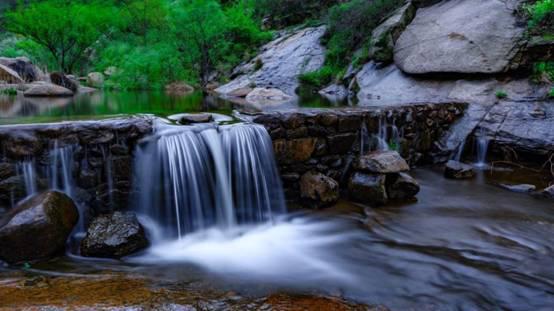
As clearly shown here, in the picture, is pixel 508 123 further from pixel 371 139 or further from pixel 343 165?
pixel 343 165

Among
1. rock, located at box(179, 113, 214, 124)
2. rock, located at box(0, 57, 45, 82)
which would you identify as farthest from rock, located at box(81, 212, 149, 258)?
rock, located at box(0, 57, 45, 82)

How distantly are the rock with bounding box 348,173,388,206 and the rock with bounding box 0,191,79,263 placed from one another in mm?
3366

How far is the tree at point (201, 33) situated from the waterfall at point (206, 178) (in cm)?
1704

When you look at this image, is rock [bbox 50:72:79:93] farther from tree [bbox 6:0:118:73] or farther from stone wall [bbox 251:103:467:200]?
stone wall [bbox 251:103:467:200]

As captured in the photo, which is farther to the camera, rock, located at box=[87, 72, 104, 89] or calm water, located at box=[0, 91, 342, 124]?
rock, located at box=[87, 72, 104, 89]

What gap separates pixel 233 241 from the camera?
4.02 meters

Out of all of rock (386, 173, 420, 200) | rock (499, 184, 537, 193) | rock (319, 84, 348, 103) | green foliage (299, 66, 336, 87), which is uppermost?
green foliage (299, 66, 336, 87)

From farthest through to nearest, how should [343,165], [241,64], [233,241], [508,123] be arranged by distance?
1. [241,64]
2. [508,123]
3. [343,165]
4. [233,241]

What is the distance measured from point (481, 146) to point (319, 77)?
861 cm

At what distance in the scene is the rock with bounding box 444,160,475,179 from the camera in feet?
19.6

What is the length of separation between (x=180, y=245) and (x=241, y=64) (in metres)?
17.1

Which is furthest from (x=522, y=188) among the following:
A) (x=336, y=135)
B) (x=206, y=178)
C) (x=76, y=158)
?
(x=76, y=158)

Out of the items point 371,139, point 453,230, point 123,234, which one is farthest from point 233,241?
point 371,139

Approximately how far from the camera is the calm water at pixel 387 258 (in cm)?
286
